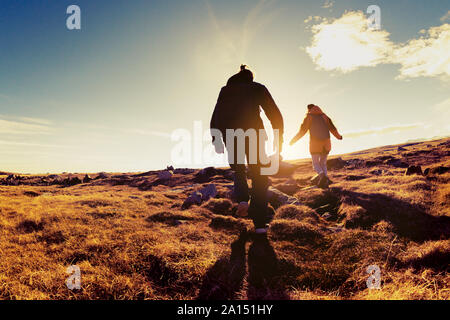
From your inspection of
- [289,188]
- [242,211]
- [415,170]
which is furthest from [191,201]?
[415,170]

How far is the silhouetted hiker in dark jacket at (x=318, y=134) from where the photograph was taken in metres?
9.38

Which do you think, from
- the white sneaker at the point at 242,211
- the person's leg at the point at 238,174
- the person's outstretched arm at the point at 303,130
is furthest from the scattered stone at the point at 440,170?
the person's leg at the point at 238,174

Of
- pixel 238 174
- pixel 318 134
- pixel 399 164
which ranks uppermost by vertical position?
pixel 318 134

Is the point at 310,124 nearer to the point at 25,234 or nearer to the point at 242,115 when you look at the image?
the point at 242,115

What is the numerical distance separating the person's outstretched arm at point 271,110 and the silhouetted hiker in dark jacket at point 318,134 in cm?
491

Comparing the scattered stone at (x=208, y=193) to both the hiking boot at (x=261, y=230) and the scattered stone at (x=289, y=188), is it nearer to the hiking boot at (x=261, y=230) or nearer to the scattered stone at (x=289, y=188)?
the scattered stone at (x=289, y=188)

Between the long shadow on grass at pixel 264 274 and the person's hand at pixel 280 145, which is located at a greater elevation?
the person's hand at pixel 280 145

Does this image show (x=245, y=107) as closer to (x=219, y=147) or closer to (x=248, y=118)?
(x=248, y=118)

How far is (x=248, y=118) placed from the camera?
4840mm

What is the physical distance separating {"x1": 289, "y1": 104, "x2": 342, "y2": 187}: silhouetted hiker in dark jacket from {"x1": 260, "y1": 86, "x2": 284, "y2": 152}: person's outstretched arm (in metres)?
4.91

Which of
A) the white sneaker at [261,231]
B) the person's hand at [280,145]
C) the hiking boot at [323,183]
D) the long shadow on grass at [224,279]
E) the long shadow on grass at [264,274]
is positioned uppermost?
the person's hand at [280,145]

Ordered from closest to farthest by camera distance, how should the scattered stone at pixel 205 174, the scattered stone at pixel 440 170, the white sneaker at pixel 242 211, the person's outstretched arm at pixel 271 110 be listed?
the person's outstretched arm at pixel 271 110 → the white sneaker at pixel 242 211 → the scattered stone at pixel 440 170 → the scattered stone at pixel 205 174

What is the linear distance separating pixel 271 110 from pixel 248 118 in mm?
606
